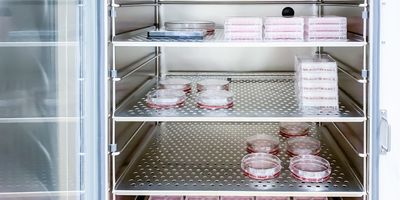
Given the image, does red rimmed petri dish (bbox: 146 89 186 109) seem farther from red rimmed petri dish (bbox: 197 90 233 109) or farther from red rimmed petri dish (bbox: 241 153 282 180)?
red rimmed petri dish (bbox: 241 153 282 180)

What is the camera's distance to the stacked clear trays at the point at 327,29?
4.89 feet

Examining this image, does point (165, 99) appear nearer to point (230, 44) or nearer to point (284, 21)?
point (230, 44)

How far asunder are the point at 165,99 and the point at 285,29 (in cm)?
45

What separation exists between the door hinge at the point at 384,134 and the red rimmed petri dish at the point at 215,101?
493 millimetres

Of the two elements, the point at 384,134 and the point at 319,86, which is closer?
the point at 384,134

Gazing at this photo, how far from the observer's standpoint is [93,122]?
1.33m

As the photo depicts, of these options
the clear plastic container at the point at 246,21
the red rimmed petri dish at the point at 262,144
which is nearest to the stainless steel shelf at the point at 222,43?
the clear plastic container at the point at 246,21

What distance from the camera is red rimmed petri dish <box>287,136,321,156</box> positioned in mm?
1754

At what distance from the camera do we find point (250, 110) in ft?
5.16

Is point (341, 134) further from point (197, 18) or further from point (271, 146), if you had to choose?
point (197, 18)

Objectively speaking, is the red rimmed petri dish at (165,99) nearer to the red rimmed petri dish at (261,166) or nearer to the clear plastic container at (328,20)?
the red rimmed petri dish at (261,166)

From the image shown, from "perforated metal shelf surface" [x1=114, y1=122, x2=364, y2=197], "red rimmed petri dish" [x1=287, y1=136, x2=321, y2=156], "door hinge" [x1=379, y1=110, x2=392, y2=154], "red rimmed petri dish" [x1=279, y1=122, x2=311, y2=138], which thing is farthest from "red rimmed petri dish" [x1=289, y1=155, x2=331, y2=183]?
"red rimmed petri dish" [x1=279, y1=122, x2=311, y2=138]

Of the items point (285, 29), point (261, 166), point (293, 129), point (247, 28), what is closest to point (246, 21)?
point (247, 28)

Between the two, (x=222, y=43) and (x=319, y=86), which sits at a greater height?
(x=222, y=43)
